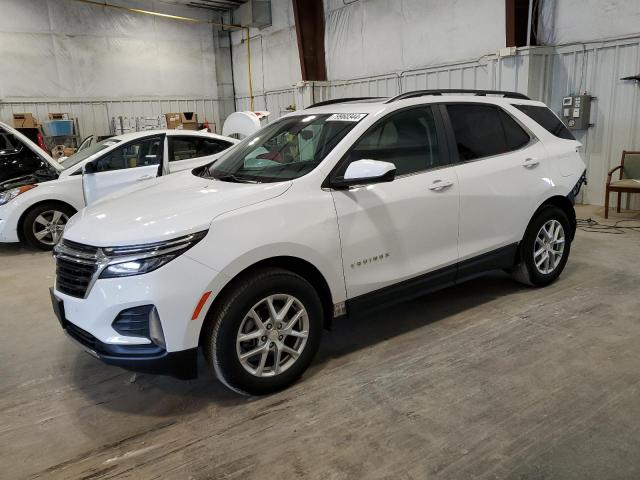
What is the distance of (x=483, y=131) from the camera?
3.70 m

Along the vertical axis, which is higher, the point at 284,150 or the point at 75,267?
the point at 284,150

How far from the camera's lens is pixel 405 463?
7.20 ft

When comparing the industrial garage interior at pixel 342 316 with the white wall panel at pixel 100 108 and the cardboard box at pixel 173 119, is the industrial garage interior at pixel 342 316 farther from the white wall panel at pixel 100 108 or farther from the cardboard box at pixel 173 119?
the white wall panel at pixel 100 108

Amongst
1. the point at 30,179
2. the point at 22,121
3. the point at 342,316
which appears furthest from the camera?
the point at 22,121

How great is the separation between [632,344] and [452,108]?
192cm

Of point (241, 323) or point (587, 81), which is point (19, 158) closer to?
point (241, 323)

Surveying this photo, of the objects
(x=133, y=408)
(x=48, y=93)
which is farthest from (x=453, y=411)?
(x=48, y=93)

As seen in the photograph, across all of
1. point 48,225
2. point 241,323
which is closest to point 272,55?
point 48,225

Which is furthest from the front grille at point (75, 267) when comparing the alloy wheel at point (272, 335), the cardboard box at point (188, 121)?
the cardboard box at point (188, 121)

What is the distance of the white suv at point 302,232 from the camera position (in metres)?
2.40

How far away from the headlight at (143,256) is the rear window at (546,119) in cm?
295

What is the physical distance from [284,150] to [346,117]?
1.46ft

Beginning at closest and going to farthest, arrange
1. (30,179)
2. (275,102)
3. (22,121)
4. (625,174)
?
(30,179)
(625,174)
(22,121)
(275,102)

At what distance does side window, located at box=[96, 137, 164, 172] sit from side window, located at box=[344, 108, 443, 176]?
3964 millimetres
